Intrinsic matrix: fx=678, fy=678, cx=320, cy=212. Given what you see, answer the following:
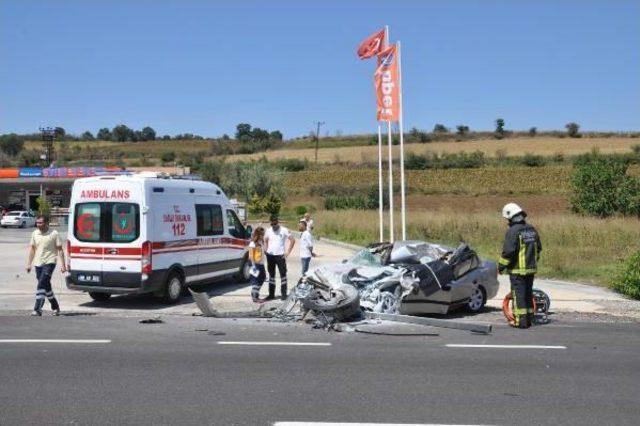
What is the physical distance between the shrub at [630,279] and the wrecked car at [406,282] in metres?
3.76

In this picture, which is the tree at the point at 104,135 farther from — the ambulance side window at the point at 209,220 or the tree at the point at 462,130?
the ambulance side window at the point at 209,220

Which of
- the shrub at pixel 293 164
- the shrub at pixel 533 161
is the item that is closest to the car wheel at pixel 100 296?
the shrub at pixel 293 164

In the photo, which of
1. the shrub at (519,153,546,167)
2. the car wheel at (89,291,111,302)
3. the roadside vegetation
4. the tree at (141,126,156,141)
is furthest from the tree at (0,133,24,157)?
the car wheel at (89,291,111,302)

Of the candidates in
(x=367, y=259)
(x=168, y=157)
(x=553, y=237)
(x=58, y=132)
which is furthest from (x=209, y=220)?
(x=58, y=132)

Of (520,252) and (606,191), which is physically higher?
(606,191)

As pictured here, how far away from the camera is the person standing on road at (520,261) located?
10.3 meters

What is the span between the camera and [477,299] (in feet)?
39.3

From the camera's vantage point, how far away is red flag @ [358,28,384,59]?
2102cm

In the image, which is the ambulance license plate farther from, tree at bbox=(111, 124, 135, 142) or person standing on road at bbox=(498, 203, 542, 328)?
tree at bbox=(111, 124, 135, 142)

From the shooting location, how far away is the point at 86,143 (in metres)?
139

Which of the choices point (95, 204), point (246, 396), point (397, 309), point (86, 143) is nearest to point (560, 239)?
point (397, 309)

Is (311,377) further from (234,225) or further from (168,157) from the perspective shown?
(168,157)

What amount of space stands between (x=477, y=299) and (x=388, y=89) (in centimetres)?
994

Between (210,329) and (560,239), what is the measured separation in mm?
18400
